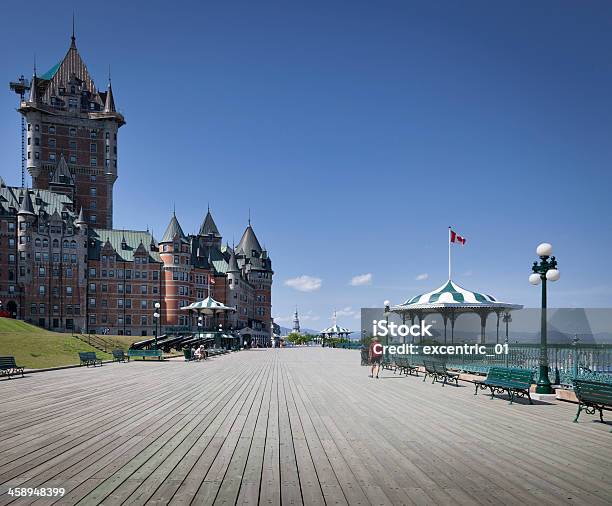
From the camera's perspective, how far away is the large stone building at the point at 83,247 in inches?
3147

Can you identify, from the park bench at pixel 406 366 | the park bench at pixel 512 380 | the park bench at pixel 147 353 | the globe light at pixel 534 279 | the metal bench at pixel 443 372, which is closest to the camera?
the park bench at pixel 512 380

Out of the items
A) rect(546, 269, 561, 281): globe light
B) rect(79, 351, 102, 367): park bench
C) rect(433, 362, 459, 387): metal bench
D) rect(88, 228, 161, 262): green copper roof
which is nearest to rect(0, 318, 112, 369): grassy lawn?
rect(79, 351, 102, 367): park bench

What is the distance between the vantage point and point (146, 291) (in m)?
89.3

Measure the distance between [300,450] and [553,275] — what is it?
10.5 m

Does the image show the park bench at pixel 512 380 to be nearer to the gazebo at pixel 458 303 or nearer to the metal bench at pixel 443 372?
the metal bench at pixel 443 372

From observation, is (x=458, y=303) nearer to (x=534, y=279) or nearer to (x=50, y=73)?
(x=534, y=279)

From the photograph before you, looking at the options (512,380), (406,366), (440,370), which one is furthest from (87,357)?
(512,380)

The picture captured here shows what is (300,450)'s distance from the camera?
8258 mm

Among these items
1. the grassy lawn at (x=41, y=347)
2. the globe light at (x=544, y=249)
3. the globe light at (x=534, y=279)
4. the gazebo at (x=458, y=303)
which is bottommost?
the grassy lawn at (x=41, y=347)

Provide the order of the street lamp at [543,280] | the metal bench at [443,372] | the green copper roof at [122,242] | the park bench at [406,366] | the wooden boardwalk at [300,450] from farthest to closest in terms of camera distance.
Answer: the green copper roof at [122,242] < the park bench at [406,366] < the metal bench at [443,372] < the street lamp at [543,280] < the wooden boardwalk at [300,450]

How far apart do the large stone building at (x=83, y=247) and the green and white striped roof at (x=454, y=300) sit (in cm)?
6504

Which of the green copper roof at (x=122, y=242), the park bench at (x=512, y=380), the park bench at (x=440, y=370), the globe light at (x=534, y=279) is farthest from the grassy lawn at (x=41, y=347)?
the green copper roof at (x=122, y=242)

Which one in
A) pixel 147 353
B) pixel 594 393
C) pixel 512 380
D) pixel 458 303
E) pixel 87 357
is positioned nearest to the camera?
pixel 594 393

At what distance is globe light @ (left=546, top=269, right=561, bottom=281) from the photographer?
1546cm
